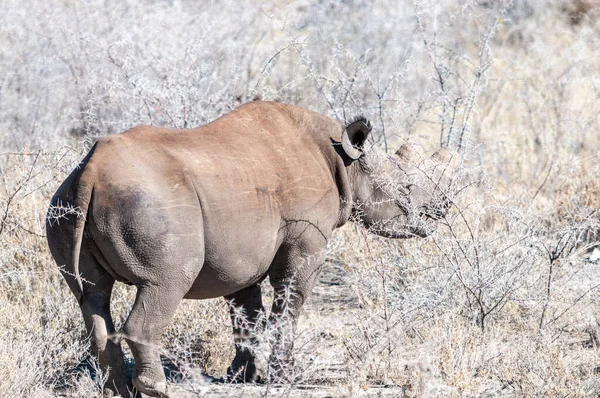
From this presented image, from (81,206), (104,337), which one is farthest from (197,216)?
(104,337)

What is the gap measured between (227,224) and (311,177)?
0.82 m

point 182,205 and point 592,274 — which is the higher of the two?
point 182,205

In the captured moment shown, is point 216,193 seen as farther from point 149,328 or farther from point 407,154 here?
point 407,154

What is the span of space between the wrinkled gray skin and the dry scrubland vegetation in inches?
13.6

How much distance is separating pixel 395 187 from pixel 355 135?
20.4 inches

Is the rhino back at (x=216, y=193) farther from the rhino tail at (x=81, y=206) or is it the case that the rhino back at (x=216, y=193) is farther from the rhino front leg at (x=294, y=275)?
the rhino front leg at (x=294, y=275)

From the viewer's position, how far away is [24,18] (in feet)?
39.9

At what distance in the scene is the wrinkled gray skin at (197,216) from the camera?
16.4 feet

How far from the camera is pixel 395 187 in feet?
21.6

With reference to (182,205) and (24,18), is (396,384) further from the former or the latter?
(24,18)

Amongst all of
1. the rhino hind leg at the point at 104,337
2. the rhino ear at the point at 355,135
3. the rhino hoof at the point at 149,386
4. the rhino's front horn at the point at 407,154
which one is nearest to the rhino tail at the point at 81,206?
the rhino hind leg at the point at 104,337

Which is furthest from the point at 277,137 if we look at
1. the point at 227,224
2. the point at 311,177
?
the point at 227,224

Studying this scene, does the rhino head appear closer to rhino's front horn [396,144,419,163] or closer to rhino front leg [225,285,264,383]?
rhino's front horn [396,144,419,163]

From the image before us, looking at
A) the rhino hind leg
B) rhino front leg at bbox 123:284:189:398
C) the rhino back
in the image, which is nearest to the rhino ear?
the rhino back
